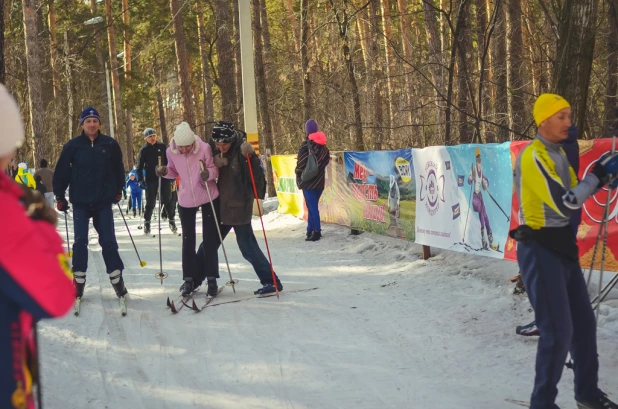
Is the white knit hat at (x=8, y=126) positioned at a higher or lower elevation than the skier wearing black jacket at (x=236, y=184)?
higher

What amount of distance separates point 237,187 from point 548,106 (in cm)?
437

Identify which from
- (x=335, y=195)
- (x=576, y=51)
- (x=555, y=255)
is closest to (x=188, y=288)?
(x=576, y=51)

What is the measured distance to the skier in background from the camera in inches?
304

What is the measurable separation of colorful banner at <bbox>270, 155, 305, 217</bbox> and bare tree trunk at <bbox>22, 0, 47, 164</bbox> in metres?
8.96

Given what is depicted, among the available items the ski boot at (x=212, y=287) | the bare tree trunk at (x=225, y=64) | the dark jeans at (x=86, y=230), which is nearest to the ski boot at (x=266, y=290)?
the ski boot at (x=212, y=287)

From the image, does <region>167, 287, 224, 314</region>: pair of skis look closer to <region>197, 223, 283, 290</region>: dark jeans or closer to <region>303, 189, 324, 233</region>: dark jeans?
<region>197, 223, 283, 290</region>: dark jeans

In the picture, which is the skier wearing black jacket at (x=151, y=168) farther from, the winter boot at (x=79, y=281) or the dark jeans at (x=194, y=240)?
the winter boot at (x=79, y=281)

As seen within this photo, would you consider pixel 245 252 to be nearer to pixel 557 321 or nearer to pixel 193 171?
pixel 193 171

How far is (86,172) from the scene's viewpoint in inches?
293

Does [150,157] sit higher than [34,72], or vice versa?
[34,72]

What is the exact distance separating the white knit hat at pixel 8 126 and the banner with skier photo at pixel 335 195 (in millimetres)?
10300

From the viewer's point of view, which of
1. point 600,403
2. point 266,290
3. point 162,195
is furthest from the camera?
point 162,195

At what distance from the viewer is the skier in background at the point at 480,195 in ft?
25.3

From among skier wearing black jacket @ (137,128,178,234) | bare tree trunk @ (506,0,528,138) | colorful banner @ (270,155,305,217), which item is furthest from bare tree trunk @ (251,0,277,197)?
bare tree trunk @ (506,0,528,138)
